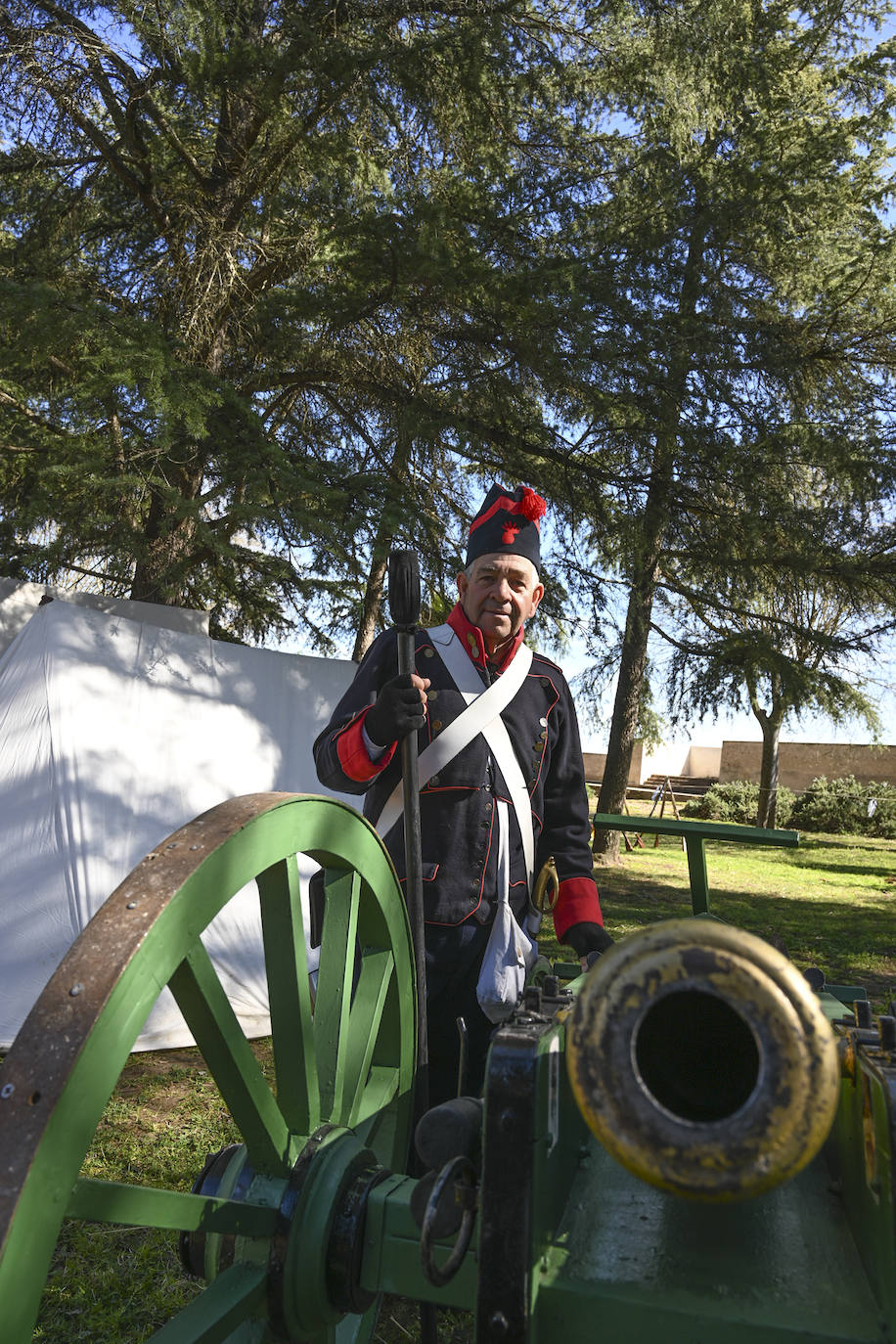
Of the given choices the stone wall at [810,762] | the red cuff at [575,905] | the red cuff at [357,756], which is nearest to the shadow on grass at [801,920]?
the red cuff at [575,905]

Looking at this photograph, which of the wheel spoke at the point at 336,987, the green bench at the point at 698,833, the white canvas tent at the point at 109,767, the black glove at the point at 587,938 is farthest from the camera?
the white canvas tent at the point at 109,767

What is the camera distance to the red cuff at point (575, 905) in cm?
222

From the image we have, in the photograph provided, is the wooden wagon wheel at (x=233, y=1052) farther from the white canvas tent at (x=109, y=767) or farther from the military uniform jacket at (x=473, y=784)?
the white canvas tent at (x=109, y=767)

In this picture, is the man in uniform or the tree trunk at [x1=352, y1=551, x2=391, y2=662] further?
the tree trunk at [x1=352, y1=551, x2=391, y2=662]

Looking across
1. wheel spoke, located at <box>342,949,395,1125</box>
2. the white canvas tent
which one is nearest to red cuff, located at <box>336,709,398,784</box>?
wheel spoke, located at <box>342,949,395,1125</box>

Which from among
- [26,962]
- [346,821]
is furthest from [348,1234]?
[26,962]

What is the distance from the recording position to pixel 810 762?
26.0 metres

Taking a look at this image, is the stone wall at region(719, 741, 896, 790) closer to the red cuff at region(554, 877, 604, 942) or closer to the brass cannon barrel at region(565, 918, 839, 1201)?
the red cuff at region(554, 877, 604, 942)

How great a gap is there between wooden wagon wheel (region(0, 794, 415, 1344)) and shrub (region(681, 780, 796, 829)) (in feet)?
63.2

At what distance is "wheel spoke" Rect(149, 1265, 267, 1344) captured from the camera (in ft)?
3.58

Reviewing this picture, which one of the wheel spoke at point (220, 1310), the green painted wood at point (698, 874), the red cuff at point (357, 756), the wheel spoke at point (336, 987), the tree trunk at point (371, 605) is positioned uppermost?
the tree trunk at point (371, 605)

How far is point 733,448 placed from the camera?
265 inches

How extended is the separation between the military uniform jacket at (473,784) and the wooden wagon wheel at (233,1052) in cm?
38

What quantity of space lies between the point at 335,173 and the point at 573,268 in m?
1.58
